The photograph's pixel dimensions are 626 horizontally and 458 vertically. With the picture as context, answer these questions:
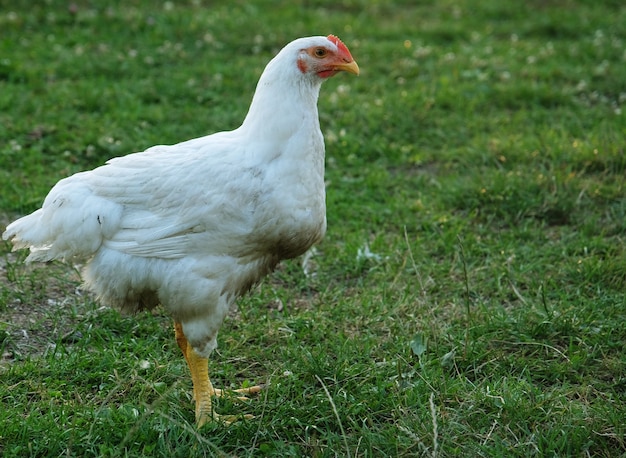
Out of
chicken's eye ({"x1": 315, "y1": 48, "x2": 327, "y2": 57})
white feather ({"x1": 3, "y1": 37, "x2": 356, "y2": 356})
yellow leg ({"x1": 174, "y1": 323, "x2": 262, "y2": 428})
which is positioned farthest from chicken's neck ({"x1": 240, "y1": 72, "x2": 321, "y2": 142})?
yellow leg ({"x1": 174, "y1": 323, "x2": 262, "y2": 428})

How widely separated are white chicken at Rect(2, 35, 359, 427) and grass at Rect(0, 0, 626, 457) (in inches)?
20.4

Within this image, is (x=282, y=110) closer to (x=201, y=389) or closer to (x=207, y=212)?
(x=207, y=212)

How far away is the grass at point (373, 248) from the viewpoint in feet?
11.1

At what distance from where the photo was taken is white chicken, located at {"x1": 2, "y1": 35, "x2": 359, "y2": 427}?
3287 millimetres

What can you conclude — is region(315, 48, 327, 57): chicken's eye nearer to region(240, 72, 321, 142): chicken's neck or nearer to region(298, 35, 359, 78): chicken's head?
region(298, 35, 359, 78): chicken's head

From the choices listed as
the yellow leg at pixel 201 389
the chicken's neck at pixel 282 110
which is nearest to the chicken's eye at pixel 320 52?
the chicken's neck at pixel 282 110

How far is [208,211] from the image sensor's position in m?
3.28

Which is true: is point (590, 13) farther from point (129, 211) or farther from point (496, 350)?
point (129, 211)

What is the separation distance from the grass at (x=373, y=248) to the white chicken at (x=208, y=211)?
0.52 metres

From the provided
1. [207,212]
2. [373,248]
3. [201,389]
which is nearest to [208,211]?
[207,212]

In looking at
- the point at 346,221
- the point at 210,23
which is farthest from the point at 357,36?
the point at 346,221

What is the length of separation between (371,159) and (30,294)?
9.64ft

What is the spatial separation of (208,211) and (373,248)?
6.38ft

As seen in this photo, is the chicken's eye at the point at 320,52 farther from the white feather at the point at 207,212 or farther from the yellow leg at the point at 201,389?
the yellow leg at the point at 201,389
